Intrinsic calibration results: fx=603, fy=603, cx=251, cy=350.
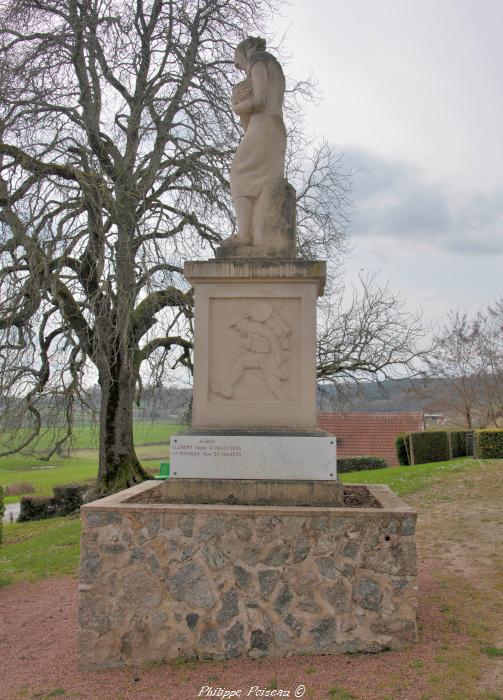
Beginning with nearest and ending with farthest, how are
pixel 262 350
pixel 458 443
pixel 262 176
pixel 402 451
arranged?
pixel 262 350
pixel 262 176
pixel 458 443
pixel 402 451

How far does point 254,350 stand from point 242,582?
6.36ft

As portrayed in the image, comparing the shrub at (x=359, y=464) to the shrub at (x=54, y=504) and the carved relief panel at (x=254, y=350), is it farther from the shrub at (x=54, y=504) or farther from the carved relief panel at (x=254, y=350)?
the carved relief panel at (x=254, y=350)

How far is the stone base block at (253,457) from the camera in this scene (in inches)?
196

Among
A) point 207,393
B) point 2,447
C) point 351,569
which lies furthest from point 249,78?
point 2,447

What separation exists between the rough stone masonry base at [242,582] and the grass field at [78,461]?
360 inches

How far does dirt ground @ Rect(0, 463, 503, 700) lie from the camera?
3869 millimetres

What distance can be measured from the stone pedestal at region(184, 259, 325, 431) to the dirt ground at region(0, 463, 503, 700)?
1895 millimetres

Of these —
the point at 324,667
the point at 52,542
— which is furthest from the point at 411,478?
the point at 324,667

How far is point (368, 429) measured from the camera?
106ft

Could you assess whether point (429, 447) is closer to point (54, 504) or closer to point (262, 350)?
point (54, 504)

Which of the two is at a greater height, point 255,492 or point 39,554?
point 255,492

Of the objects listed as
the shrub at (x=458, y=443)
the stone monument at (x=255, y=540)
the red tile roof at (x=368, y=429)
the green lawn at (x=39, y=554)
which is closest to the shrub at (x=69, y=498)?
the green lawn at (x=39, y=554)

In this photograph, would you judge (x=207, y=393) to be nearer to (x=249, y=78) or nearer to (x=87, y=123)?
(x=249, y=78)

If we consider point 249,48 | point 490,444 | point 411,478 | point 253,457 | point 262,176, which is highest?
point 249,48
